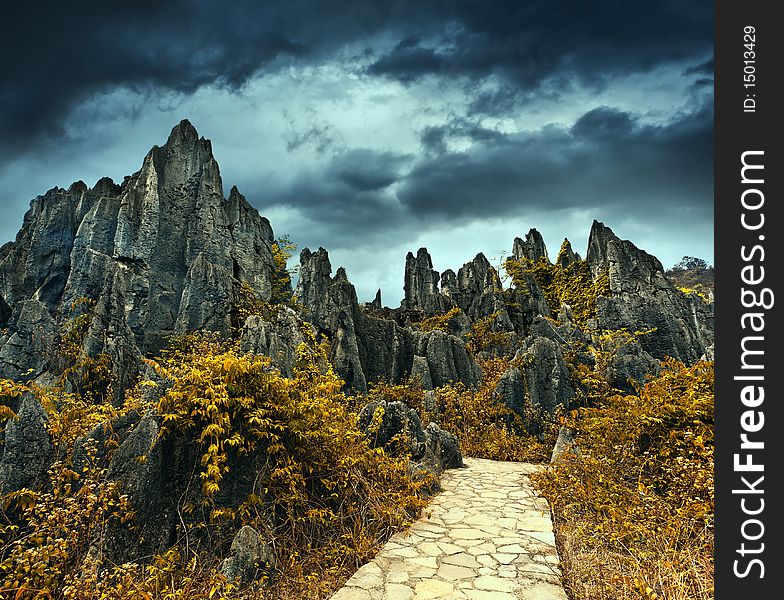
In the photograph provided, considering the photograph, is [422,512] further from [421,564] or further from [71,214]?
[71,214]

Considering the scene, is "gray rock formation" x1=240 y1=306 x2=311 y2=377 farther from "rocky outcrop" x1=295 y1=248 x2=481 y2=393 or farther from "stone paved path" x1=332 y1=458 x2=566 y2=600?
"stone paved path" x1=332 y1=458 x2=566 y2=600

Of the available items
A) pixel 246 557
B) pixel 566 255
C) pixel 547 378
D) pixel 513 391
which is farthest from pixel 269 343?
pixel 566 255

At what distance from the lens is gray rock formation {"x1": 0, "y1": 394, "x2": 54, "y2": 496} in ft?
14.3

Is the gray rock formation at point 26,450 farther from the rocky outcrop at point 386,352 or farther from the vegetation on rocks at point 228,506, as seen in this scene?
the rocky outcrop at point 386,352

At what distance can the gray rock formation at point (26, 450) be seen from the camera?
172 inches

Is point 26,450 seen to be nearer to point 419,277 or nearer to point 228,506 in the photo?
point 228,506

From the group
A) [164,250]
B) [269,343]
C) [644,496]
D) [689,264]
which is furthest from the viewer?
[689,264]

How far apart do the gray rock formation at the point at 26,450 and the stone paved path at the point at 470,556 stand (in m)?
3.07

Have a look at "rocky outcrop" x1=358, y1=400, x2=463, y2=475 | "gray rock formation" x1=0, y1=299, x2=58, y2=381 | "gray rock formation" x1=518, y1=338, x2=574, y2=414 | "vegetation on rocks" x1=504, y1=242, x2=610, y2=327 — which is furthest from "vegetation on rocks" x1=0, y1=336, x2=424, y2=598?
"vegetation on rocks" x1=504, y1=242, x2=610, y2=327

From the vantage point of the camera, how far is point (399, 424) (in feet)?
27.2

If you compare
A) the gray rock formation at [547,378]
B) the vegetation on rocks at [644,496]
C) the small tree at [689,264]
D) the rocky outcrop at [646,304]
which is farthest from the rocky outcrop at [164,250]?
the small tree at [689,264]

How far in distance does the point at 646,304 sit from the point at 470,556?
1132 inches

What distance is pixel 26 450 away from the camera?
14.8 feet

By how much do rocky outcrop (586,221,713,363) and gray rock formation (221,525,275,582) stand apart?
87.9 feet
